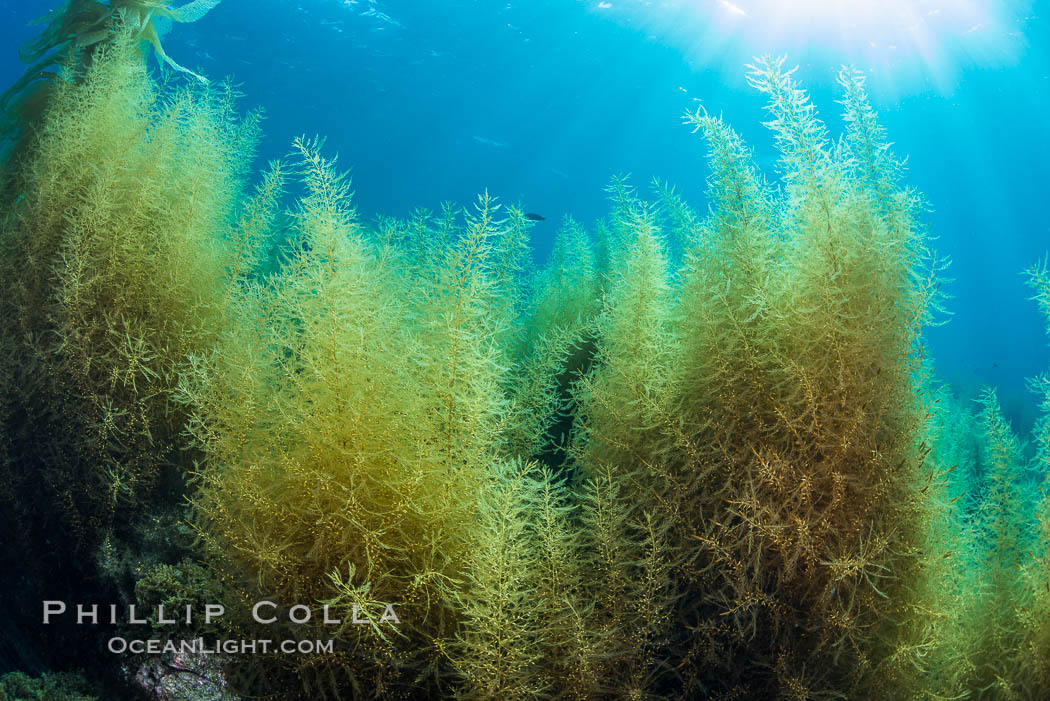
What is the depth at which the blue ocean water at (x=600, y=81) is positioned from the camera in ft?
46.2

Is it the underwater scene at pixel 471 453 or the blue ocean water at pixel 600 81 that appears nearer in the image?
the underwater scene at pixel 471 453

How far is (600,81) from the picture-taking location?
702 inches

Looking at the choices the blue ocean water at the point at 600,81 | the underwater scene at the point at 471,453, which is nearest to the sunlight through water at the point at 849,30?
the blue ocean water at the point at 600,81

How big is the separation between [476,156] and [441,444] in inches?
1007

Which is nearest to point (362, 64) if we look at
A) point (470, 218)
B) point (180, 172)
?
point (180, 172)

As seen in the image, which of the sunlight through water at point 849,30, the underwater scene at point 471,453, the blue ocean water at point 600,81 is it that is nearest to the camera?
the underwater scene at point 471,453

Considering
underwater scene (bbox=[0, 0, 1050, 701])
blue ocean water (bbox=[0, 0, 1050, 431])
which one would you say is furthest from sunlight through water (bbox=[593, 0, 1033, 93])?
underwater scene (bbox=[0, 0, 1050, 701])

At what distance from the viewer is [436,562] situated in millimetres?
2006

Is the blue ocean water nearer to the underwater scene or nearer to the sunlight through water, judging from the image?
the sunlight through water

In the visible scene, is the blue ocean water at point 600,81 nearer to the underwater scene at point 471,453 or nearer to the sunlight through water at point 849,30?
the sunlight through water at point 849,30

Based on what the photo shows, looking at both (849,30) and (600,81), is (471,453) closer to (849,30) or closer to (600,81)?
(849,30)

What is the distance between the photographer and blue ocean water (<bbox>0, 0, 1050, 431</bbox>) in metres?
14.1

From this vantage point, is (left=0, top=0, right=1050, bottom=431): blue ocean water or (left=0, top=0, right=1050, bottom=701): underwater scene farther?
(left=0, top=0, right=1050, bottom=431): blue ocean water

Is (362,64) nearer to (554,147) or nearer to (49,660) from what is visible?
(554,147)
